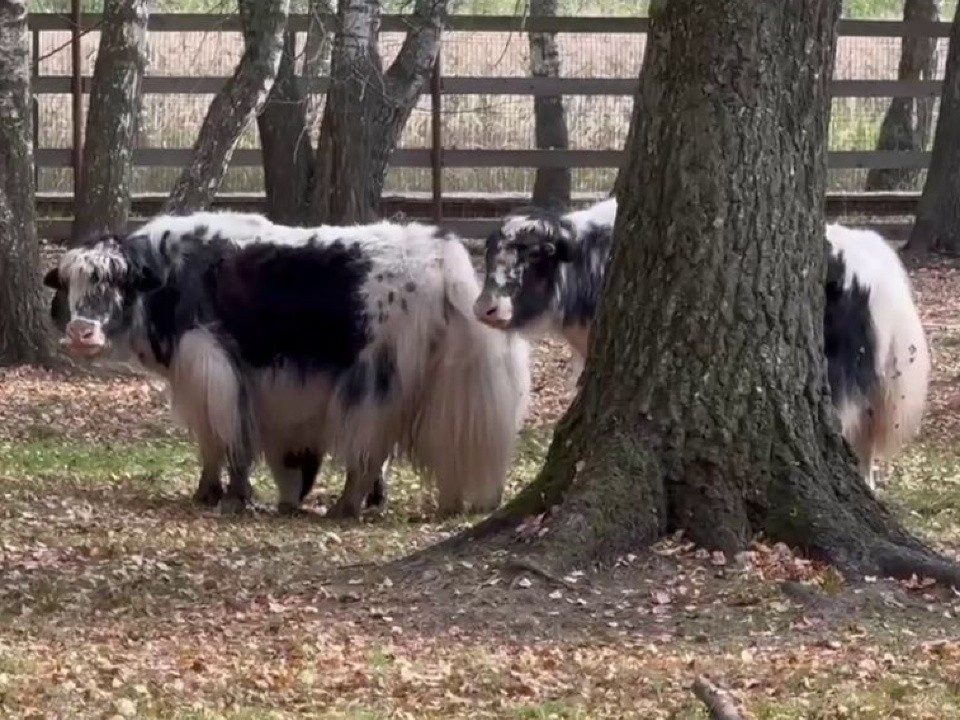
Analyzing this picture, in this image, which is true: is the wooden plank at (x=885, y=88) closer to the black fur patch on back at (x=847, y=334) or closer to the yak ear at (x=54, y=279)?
the black fur patch on back at (x=847, y=334)

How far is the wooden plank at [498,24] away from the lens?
19.9 m

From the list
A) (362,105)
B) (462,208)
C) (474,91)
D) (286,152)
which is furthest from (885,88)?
(362,105)

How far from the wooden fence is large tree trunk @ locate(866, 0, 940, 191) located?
7.55ft

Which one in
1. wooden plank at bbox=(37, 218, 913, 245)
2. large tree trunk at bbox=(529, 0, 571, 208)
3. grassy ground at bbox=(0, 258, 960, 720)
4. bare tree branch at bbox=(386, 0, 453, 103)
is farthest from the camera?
large tree trunk at bbox=(529, 0, 571, 208)

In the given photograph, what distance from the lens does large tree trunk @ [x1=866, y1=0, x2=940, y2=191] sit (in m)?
23.8

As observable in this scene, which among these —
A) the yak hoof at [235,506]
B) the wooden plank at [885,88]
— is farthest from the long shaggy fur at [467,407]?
the wooden plank at [885,88]

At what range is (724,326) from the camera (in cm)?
766

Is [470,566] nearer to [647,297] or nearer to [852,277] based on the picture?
[647,297]

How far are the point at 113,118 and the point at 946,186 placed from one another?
829 cm

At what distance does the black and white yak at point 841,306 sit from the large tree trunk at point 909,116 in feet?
42.8

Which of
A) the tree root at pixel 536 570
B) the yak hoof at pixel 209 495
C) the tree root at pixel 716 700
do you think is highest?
the tree root at pixel 716 700

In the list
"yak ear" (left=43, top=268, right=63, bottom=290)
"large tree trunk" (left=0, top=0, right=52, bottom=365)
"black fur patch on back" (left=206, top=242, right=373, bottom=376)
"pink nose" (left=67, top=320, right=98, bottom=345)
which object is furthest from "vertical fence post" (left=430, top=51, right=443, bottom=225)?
"pink nose" (left=67, top=320, right=98, bottom=345)

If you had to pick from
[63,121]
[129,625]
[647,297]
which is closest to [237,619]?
[129,625]

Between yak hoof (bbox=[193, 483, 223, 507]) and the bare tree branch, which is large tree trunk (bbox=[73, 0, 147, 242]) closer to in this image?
the bare tree branch
